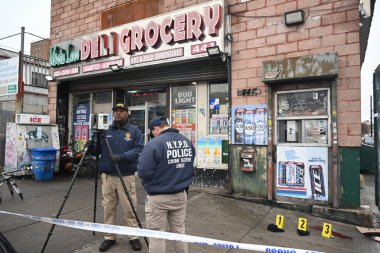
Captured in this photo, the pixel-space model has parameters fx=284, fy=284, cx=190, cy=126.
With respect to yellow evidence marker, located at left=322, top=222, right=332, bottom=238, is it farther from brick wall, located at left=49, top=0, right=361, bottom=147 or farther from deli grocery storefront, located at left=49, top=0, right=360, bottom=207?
brick wall, located at left=49, top=0, right=361, bottom=147

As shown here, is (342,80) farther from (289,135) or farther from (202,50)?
(202,50)

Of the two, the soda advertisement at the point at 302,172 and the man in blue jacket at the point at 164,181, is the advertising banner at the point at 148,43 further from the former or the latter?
the man in blue jacket at the point at 164,181

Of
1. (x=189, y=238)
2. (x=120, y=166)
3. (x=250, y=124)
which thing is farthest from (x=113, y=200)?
(x=250, y=124)

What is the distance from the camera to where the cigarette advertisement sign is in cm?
1027

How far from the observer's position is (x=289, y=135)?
20.5ft

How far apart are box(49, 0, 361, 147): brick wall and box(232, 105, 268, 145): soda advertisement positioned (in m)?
0.19

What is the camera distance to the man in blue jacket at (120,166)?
13.5 feet

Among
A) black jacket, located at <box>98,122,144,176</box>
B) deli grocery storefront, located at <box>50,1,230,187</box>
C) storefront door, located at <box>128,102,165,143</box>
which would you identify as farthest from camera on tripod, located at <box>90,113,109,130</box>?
storefront door, located at <box>128,102,165,143</box>

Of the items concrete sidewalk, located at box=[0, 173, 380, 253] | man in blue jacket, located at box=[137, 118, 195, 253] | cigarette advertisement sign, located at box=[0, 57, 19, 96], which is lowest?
concrete sidewalk, located at box=[0, 173, 380, 253]

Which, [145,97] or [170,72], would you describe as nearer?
[170,72]

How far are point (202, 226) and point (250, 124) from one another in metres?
2.67

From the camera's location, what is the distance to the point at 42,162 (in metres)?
Answer: 8.20

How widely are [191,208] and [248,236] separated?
155 cm

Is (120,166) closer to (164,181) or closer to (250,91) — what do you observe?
(164,181)
